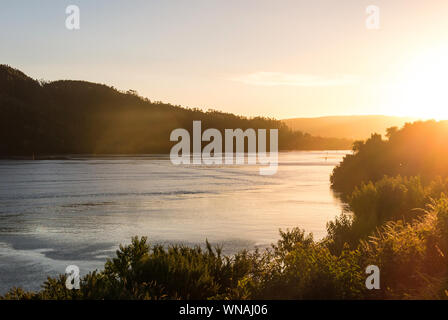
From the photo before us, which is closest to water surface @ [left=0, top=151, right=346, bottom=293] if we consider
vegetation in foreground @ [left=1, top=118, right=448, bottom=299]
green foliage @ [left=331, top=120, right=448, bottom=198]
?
vegetation in foreground @ [left=1, top=118, right=448, bottom=299]

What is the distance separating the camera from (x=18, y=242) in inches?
1091

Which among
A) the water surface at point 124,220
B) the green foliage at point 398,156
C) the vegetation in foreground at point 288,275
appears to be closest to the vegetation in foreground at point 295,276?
the vegetation in foreground at point 288,275

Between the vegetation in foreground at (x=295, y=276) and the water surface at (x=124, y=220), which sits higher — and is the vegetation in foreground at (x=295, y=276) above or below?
above

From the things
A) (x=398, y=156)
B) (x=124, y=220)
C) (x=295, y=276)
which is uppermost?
(x=398, y=156)

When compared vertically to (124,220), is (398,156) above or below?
above

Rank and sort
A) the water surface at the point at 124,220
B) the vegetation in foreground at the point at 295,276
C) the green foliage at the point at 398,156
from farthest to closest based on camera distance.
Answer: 1. the green foliage at the point at 398,156
2. the water surface at the point at 124,220
3. the vegetation in foreground at the point at 295,276

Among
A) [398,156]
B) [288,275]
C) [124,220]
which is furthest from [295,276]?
[398,156]

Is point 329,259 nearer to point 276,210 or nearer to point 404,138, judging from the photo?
point 276,210

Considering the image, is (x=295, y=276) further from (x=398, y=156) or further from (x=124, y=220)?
(x=398, y=156)

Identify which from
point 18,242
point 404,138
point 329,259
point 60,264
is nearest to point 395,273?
point 329,259

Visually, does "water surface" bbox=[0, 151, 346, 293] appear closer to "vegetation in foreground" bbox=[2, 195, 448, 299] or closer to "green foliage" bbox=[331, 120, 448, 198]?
"vegetation in foreground" bbox=[2, 195, 448, 299]

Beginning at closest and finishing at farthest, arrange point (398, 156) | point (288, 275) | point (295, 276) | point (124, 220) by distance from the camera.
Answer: point (295, 276)
point (288, 275)
point (124, 220)
point (398, 156)

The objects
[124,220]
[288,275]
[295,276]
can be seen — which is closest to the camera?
[295,276]

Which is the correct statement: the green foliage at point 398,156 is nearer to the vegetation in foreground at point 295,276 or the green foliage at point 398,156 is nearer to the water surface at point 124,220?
the water surface at point 124,220
